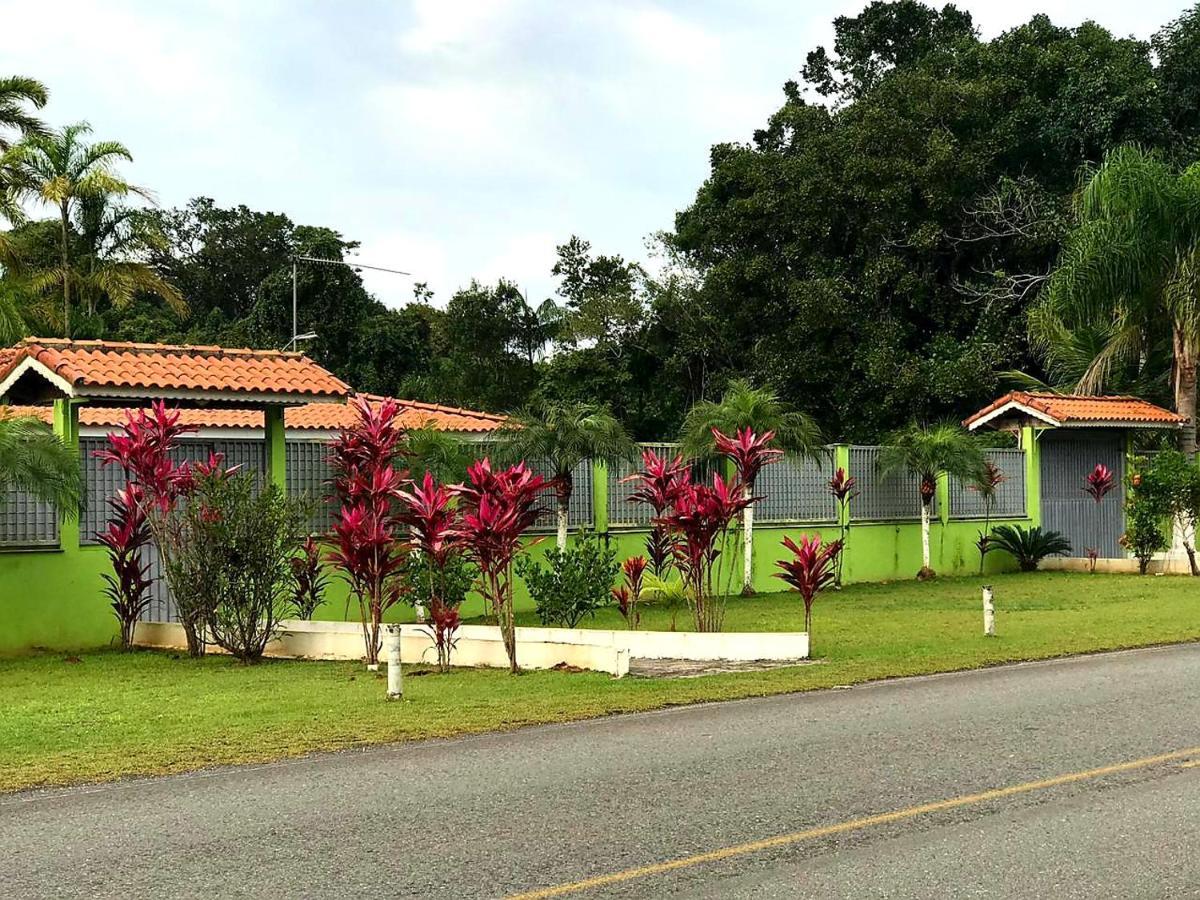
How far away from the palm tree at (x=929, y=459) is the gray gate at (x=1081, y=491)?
3.69 metres

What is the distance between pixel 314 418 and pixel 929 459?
11205 millimetres

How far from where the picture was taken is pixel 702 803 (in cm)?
748

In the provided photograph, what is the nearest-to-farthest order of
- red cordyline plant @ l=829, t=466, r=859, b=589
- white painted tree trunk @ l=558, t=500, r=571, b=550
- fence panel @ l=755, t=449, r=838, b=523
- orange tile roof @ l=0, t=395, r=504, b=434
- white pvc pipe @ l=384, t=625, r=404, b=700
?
white pvc pipe @ l=384, t=625, r=404, b=700, white painted tree trunk @ l=558, t=500, r=571, b=550, orange tile roof @ l=0, t=395, r=504, b=434, fence panel @ l=755, t=449, r=838, b=523, red cordyline plant @ l=829, t=466, r=859, b=589

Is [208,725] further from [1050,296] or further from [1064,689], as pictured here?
[1050,296]

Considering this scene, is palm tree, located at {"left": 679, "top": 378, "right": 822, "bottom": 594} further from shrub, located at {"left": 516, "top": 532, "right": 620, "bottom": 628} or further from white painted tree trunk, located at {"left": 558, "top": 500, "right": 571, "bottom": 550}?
shrub, located at {"left": 516, "top": 532, "right": 620, "bottom": 628}

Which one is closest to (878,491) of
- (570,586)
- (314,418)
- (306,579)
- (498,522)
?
(314,418)

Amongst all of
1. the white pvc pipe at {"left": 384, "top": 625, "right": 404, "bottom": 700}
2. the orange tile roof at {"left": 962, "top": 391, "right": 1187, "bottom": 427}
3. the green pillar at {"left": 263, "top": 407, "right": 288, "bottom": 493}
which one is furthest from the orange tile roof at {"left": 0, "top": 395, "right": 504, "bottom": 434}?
the orange tile roof at {"left": 962, "top": 391, "right": 1187, "bottom": 427}

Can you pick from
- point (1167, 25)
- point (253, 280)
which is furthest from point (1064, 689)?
point (253, 280)

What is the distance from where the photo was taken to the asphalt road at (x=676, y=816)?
606 cm

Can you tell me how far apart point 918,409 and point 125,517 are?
25.2m

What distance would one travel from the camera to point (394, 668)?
452 inches

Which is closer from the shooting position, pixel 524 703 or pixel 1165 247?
pixel 524 703

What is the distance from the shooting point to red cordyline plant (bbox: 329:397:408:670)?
14328 millimetres

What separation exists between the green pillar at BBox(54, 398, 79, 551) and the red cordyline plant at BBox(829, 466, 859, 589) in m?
13.3
